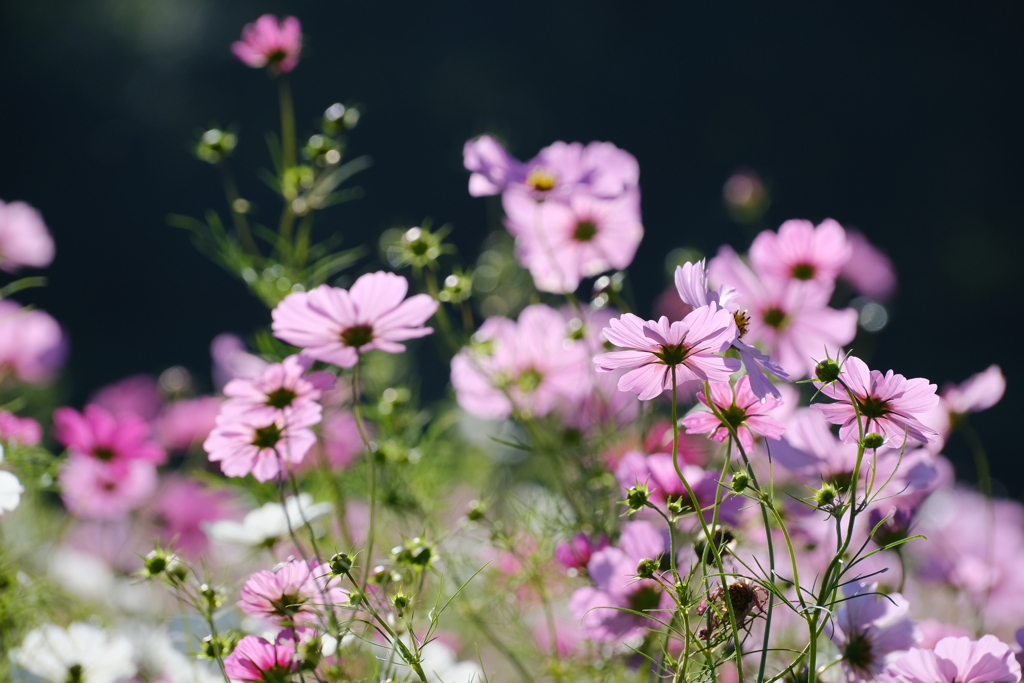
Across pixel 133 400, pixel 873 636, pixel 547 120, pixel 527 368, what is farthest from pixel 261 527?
pixel 547 120

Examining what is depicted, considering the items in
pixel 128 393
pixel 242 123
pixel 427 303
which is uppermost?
pixel 242 123

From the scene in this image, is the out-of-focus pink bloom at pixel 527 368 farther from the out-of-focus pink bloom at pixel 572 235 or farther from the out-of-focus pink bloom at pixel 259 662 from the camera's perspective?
the out-of-focus pink bloom at pixel 259 662

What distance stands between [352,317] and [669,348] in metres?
0.15

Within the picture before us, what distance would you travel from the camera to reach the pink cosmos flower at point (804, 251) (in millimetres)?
454

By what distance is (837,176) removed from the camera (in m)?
3.20

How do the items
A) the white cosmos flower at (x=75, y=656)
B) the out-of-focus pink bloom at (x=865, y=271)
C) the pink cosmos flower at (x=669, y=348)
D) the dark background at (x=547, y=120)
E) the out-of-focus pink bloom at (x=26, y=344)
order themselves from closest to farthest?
the pink cosmos flower at (x=669, y=348)
the white cosmos flower at (x=75, y=656)
the out-of-focus pink bloom at (x=26, y=344)
the out-of-focus pink bloom at (x=865, y=271)
the dark background at (x=547, y=120)

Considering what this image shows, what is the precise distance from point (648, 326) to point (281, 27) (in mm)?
333

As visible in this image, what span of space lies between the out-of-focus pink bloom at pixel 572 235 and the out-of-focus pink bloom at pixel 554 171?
19 mm

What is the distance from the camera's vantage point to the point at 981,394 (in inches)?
16.9

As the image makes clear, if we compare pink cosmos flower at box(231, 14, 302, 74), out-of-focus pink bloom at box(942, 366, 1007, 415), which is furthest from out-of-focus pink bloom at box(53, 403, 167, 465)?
out-of-focus pink bloom at box(942, 366, 1007, 415)

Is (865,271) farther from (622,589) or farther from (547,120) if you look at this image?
(547,120)

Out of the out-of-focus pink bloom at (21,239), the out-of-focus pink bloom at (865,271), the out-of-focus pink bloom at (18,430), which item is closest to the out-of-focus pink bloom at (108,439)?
the out-of-focus pink bloom at (18,430)

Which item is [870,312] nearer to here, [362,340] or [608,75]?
[362,340]

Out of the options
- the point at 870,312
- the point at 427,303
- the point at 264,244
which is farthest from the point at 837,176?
the point at 427,303
